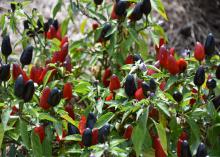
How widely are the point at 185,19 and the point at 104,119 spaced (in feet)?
12.9

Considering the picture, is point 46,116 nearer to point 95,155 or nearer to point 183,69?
point 95,155

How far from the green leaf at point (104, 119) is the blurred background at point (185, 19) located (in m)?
A: 3.21

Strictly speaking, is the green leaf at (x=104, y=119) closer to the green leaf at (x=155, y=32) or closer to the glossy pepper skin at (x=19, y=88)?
the glossy pepper skin at (x=19, y=88)

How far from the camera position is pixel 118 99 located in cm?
313

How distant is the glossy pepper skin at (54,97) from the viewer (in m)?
2.99

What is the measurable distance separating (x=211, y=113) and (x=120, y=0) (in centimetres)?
104

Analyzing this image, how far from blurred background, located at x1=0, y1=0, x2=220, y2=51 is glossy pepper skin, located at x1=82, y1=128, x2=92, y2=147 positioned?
11.3 feet

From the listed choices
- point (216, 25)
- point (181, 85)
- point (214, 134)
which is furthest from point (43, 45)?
point (216, 25)

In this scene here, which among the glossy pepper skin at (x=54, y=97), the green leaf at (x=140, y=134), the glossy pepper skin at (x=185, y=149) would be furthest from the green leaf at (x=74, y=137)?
the glossy pepper skin at (x=185, y=149)

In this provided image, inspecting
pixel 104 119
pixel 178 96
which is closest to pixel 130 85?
pixel 104 119

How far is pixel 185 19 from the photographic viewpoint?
22.2 feet

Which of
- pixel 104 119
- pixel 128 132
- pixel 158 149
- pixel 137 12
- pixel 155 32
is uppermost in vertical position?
pixel 137 12

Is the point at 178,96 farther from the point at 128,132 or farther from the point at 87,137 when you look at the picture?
the point at 87,137

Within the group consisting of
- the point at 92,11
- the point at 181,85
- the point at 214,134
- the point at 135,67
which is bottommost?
the point at 214,134
